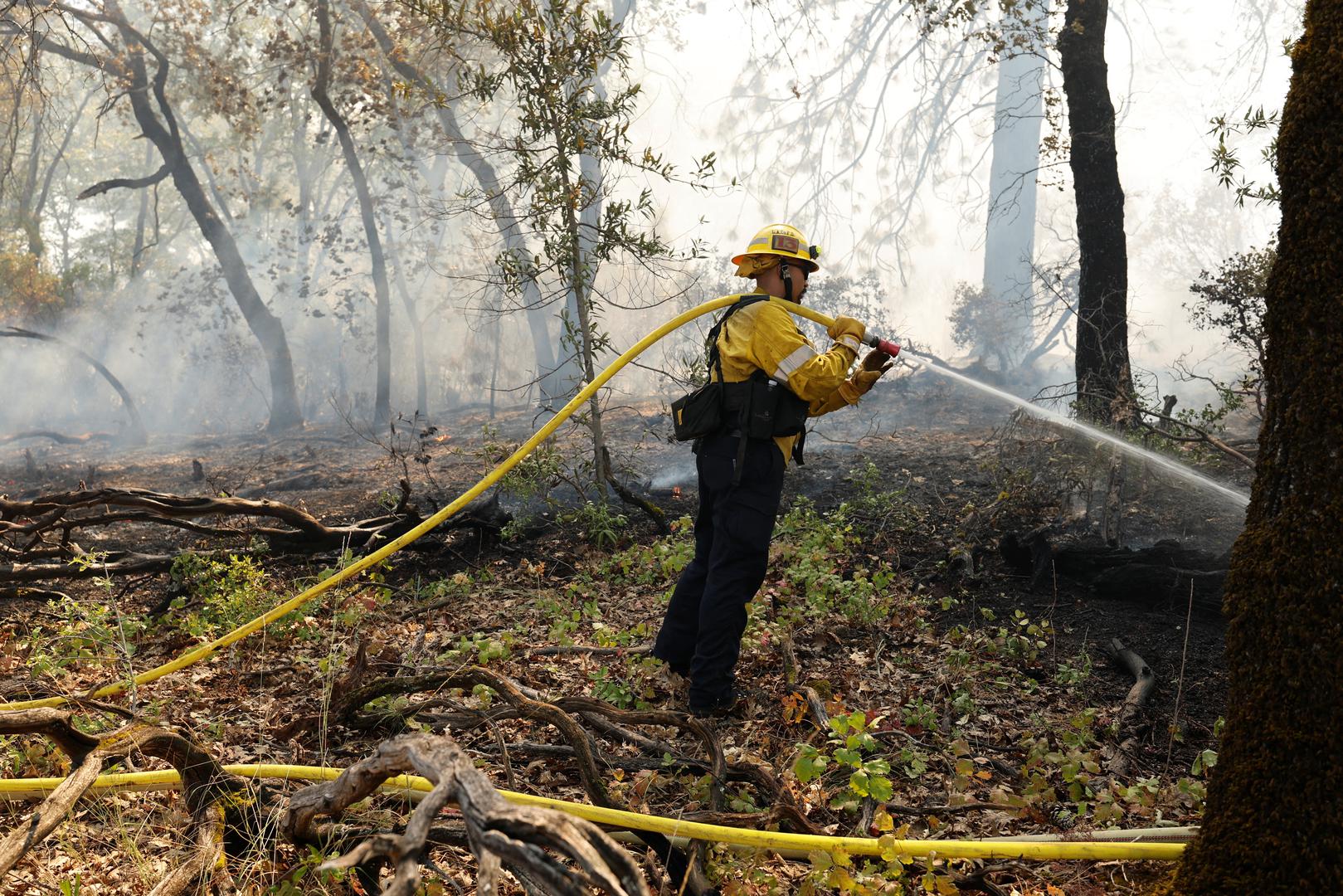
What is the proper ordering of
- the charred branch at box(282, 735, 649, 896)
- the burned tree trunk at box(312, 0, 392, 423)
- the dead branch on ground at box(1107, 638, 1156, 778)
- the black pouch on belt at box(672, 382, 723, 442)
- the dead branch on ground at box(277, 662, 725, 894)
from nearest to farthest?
1. the charred branch at box(282, 735, 649, 896)
2. the dead branch on ground at box(277, 662, 725, 894)
3. the dead branch on ground at box(1107, 638, 1156, 778)
4. the black pouch on belt at box(672, 382, 723, 442)
5. the burned tree trunk at box(312, 0, 392, 423)

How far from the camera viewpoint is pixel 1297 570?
70.0 inches

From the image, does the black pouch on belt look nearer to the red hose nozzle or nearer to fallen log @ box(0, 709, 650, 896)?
the red hose nozzle

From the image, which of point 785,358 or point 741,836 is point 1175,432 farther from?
point 741,836

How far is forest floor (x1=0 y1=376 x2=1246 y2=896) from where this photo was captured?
2.58 metres

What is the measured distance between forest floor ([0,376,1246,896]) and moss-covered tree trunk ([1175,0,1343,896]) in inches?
22.9

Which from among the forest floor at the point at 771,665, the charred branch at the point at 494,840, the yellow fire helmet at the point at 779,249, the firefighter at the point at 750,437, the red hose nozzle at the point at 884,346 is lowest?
the forest floor at the point at 771,665

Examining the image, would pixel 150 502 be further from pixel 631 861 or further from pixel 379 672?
pixel 631 861

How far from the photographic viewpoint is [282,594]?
5.39 metres

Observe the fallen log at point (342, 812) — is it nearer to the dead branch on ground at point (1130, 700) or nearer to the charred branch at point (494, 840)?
the charred branch at point (494, 840)

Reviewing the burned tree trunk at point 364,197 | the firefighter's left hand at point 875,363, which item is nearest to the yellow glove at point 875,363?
the firefighter's left hand at point 875,363

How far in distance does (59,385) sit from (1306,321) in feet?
134

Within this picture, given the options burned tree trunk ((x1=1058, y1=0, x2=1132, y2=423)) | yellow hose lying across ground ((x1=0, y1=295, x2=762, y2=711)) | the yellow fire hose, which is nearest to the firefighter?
yellow hose lying across ground ((x1=0, y1=295, x2=762, y2=711))

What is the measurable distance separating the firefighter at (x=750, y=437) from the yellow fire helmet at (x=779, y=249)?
0.6 inches

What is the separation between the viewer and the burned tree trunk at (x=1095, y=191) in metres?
7.07
